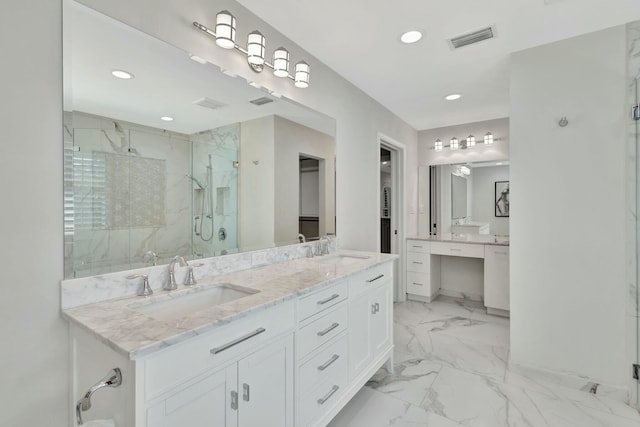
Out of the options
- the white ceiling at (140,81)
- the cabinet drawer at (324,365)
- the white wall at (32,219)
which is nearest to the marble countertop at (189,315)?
the white wall at (32,219)

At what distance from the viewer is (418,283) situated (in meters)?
4.18

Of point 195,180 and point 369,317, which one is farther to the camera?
point 369,317

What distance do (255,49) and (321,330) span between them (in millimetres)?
1614

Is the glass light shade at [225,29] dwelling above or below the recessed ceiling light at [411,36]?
below

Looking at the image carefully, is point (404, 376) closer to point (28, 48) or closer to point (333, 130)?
point (333, 130)

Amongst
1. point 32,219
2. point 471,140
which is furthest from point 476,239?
point 32,219

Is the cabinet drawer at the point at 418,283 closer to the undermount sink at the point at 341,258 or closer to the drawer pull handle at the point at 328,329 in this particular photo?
the undermount sink at the point at 341,258

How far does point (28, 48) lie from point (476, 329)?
155 inches

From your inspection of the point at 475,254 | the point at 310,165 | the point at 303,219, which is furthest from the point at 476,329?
the point at 310,165

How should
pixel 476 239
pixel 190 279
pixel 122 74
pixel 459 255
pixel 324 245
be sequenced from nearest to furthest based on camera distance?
pixel 122 74, pixel 190 279, pixel 324 245, pixel 459 255, pixel 476 239

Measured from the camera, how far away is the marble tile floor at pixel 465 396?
6.05 ft

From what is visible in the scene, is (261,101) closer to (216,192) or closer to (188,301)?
(216,192)

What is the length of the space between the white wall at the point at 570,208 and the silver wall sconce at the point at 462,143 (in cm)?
183

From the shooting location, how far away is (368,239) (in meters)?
3.23
